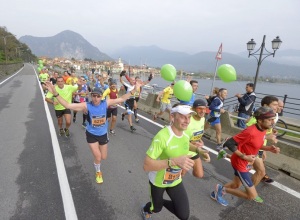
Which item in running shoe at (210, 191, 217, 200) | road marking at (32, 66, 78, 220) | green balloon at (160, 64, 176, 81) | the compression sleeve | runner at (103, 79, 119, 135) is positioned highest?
green balloon at (160, 64, 176, 81)

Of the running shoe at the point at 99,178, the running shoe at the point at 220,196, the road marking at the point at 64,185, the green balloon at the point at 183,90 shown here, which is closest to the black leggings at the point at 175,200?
the running shoe at the point at 220,196

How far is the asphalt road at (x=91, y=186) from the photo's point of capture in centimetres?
357

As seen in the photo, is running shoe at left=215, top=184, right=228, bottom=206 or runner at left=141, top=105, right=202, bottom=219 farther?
running shoe at left=215, top=184, right=228, bottom=206

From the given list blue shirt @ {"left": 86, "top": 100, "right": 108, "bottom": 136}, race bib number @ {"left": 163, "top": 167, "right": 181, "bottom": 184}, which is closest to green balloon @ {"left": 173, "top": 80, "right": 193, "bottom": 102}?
blue shirt @ {"left": 86, "top": 100, "right": 108, "bottom": 136}

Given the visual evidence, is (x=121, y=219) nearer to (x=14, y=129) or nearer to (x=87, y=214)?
(x=87, y=214)

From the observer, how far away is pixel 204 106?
3.65m

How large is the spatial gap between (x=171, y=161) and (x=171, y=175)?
52cm

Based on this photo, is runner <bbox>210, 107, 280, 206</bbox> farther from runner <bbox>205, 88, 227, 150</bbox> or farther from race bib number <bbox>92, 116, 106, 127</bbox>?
runner <bbox>205, 88, 227, 150</bbox>

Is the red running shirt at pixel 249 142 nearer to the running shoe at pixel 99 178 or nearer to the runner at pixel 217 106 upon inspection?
the running shoe at pixel 99 178

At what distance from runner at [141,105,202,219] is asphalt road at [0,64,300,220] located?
0.81 meters

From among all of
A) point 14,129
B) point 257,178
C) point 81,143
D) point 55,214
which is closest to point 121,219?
point 55,214

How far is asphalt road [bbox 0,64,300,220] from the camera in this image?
357cm

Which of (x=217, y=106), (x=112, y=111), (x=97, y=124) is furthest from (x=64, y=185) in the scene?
(x=217, y=106)

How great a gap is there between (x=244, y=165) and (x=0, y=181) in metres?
4.58
